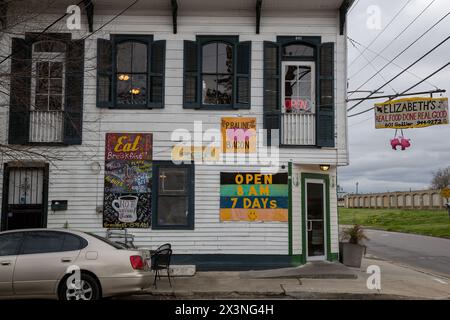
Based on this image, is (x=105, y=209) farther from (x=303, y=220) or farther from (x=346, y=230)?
(x=346, y=230)

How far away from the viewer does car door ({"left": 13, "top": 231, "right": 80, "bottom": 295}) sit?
31.0 ft

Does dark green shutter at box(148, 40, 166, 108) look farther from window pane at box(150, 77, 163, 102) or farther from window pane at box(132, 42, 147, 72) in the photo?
window pane at box(132, 42, 147, 72)

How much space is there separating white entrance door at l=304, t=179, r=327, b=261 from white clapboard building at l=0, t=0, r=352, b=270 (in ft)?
0.14

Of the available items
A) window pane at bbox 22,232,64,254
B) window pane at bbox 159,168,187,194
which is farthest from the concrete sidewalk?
window pane at bbox 159,168,187,194

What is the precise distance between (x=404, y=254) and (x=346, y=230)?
8.73 metres

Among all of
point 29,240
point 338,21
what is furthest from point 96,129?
point 338,21

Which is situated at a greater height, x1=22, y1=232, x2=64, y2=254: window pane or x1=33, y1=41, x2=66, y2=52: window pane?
x1=33, y1=41, x2=66, y2=52: window pane

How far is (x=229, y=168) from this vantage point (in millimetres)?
14602

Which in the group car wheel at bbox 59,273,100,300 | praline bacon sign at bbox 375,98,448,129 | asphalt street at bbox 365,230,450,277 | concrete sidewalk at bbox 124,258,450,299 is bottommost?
asphalt street at bbox 365,230,450,277

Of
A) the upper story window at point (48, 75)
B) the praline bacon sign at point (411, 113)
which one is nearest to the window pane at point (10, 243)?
the upper story window at point (48, 75)

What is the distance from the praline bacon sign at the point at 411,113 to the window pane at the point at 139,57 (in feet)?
23.2

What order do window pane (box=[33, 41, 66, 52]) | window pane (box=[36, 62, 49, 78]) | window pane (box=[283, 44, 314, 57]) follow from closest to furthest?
window pane (box=[36, 62, 49, 78]), window pane (box=[33, 41, 66, 52]), window pane (box=[283, 44, 314, 57])

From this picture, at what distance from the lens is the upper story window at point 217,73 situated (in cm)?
1470

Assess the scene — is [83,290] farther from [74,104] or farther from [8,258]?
[74,104]
